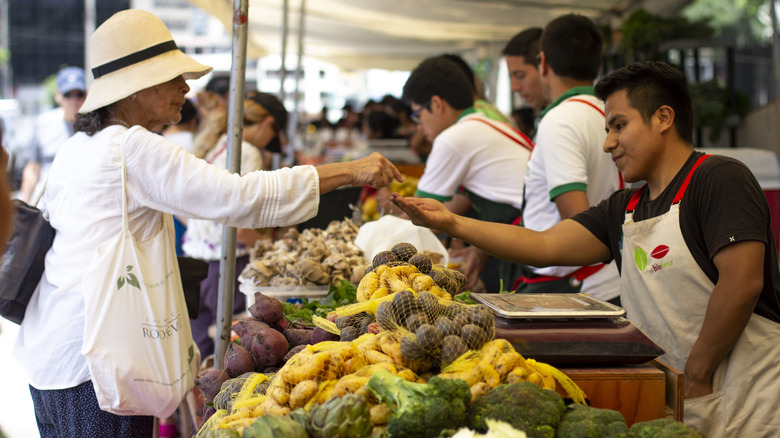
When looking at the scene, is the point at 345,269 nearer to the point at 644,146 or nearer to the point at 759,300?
the point at 644,146

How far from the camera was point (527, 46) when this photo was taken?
12.1 ft

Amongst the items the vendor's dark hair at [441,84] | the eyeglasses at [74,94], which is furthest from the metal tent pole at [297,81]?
the vendor's dark hair at [441,84]

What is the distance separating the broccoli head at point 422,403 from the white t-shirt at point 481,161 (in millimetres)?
2384

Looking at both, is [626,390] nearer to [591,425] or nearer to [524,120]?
[591,425]

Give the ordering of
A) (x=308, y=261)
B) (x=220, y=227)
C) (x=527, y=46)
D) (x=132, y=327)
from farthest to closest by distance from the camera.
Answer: (x=220, y=227)
(x=527, y=46)
(x=308, y=261)
(x=132, y=327)

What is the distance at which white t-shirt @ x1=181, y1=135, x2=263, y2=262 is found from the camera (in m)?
4.30

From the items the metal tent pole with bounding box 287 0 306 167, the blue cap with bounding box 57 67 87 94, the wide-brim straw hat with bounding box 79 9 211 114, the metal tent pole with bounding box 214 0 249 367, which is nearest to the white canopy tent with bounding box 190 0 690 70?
the metal tent pole with bounding box 287 0 306 167

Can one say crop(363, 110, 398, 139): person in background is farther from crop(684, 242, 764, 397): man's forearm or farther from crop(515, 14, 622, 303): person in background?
crop(684, 242, 764, 397): man's forearm

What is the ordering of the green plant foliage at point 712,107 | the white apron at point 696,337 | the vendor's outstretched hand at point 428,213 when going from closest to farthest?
the white apron at point 696,337, the vendor's outstretched hand at point 428,213, the green plant foliage at point 712,107

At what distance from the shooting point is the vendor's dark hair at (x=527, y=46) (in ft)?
12.0

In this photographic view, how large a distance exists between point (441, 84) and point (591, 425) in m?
3.06

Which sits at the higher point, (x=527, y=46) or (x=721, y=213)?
(x=527, y=46)

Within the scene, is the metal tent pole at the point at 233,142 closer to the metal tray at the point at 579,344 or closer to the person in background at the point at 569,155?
the person in background at the point at 569,155

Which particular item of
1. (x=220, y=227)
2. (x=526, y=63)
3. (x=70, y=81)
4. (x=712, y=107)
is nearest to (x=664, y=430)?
(x=526, y=63)
